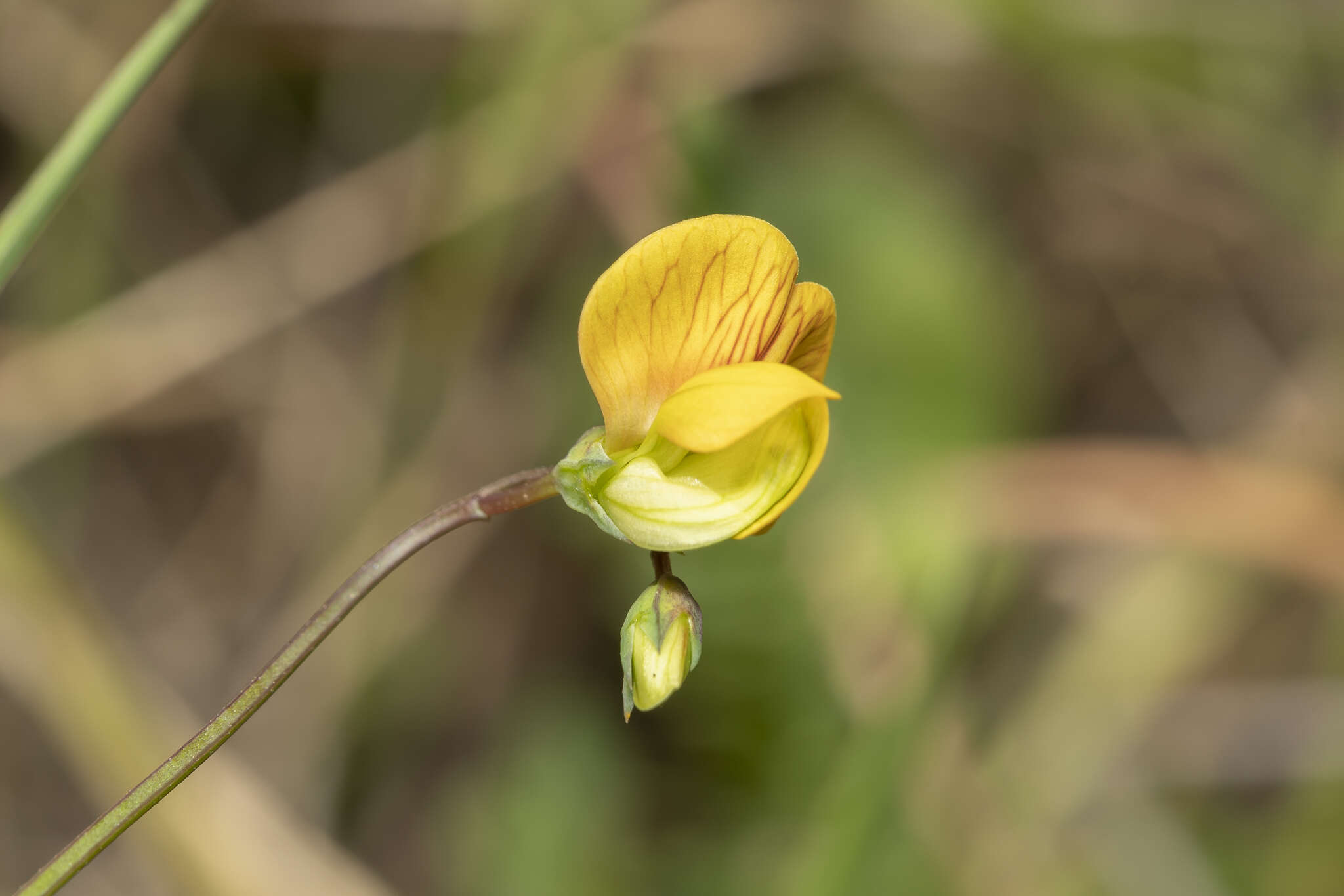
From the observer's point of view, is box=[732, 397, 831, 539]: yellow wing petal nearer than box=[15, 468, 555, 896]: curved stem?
No

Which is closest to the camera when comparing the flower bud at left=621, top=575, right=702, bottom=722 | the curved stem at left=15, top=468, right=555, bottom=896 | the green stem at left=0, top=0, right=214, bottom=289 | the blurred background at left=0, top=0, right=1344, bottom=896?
the curved stem at left=15, top=468, right=555, bottom=896

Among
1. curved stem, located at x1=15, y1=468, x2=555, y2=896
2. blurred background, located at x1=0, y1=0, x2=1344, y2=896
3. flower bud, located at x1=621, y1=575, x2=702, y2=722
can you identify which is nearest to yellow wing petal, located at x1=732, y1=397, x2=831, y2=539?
flower bud, located at x1=621, y1=575, x2=702, y2=722

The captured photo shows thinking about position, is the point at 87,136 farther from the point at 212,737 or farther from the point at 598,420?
the point at 598,420

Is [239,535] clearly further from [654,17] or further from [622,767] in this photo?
[654,17]

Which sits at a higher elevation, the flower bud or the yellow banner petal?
the yellow banner petal

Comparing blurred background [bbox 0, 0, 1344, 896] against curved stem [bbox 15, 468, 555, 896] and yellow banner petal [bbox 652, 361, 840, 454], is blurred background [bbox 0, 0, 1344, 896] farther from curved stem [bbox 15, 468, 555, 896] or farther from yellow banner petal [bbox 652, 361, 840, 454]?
curved stem [bbox 15, 468, 555, 896]

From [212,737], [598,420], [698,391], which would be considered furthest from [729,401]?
[598,420]
